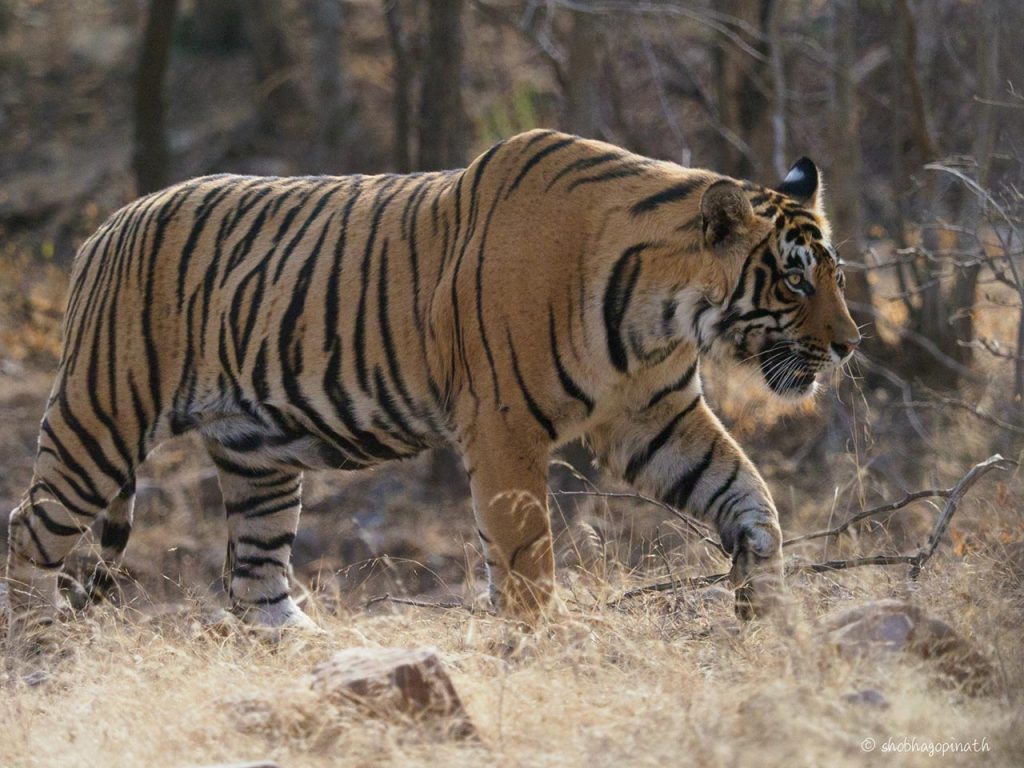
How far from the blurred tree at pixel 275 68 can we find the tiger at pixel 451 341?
36.2 feet

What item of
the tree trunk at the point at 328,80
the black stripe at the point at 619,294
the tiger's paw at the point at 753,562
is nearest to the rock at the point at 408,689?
the tiger's paw at the point at 753,562

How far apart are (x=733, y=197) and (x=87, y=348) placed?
8.96 feet

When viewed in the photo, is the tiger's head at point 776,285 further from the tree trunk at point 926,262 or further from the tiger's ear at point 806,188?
the tree trunk at point 926,262

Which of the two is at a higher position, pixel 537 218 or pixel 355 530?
pixel 537 218

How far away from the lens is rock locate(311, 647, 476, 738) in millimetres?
3637

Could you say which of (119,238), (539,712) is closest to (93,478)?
(119,238)

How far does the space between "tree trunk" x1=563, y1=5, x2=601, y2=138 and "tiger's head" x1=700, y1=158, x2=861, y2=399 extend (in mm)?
4726

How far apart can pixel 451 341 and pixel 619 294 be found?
64 centimetres

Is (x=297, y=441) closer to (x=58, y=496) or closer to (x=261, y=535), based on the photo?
(x=261, y=535)

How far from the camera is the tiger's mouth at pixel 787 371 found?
490 cm

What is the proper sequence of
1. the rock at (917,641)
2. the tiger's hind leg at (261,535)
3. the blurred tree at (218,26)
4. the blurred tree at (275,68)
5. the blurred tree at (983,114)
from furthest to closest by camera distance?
the blurred tree at (218,26), the blurred tree at (275,68), the blurred tree at (983,114), the tiger's hind leg at (261,535), the rock at (917,641)

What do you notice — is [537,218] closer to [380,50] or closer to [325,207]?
[325,207]

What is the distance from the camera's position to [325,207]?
18.8 ft

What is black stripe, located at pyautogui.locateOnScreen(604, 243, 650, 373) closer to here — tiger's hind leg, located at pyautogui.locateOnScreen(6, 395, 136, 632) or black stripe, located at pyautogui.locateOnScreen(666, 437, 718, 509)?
black stripe, located at pyautogui.locateOnScreen(666, 437, 718, 509)
